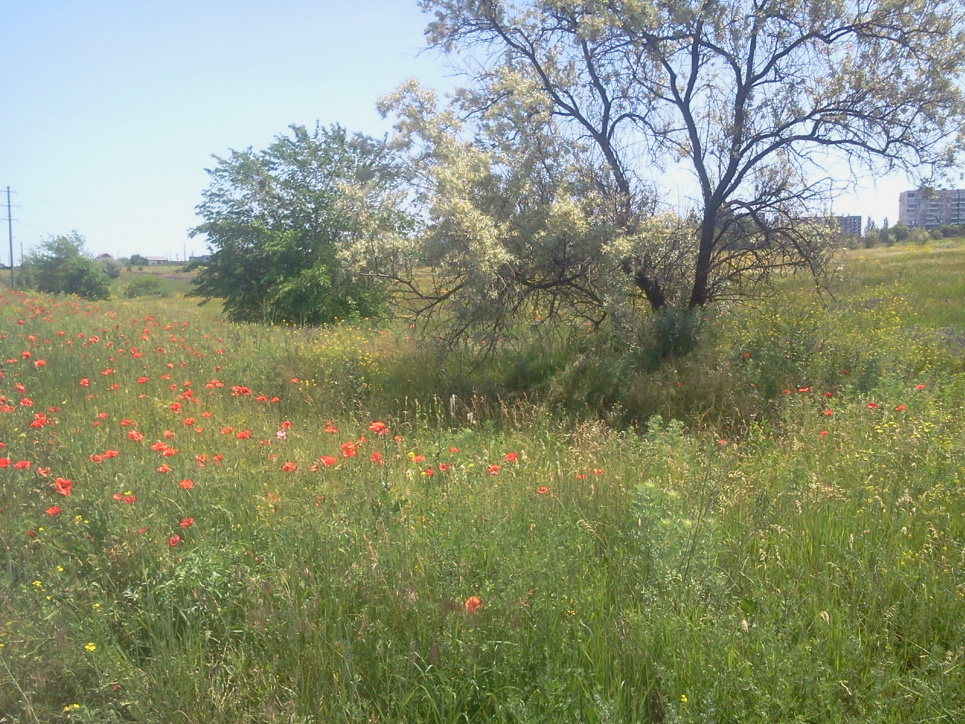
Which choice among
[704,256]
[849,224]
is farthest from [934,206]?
[704,256]

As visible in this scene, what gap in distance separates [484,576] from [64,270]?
52.8 metres

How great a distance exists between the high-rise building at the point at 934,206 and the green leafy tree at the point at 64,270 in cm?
4639

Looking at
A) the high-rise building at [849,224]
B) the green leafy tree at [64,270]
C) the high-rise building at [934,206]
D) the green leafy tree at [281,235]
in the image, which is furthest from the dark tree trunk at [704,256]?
the green leafy tree at [64,270]

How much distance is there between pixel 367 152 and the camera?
934cm

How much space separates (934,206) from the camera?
34.3 feet

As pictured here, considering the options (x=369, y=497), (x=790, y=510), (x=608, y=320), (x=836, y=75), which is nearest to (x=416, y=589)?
(x=369, y=497)

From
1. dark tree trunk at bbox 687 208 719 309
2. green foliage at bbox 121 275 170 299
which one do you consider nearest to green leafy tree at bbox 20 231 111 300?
green foliage at bbox 121 275 170 299

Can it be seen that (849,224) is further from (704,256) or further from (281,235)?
(281,235)

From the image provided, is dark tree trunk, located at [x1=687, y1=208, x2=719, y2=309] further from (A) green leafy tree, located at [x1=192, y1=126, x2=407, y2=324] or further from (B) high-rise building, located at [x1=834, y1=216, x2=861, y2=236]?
(A) green leafy tree, located at [x1=192, y1=126, x2=407, y2=324]

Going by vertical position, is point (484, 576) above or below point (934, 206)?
below

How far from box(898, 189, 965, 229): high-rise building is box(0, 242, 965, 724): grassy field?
508 centimetres

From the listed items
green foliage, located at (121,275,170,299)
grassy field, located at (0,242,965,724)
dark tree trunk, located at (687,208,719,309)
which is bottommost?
green foliage, located at (121,275,170,299)

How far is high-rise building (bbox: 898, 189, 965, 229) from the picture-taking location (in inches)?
384

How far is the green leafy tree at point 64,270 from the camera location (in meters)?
48.3
